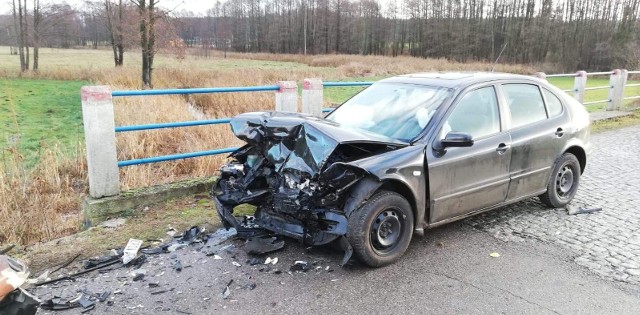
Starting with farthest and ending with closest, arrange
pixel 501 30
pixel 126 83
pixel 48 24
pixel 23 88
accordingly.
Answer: pixel 501 30 → pixel 48 24 → pixel 23 88 → pixel 126 83

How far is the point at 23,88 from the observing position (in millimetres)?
24516

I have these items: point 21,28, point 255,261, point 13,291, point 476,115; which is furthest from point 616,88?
point 21,28

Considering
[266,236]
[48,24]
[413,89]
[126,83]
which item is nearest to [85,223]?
[266,236]

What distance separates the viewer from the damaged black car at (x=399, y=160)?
4066 mm

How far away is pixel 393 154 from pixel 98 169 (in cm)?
340

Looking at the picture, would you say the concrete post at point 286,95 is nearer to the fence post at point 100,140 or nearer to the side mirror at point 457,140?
the fence post at point 100,140

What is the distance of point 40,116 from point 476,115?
637 inches

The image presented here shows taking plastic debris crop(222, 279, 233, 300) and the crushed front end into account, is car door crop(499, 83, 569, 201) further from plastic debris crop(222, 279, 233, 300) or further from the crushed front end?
plastic debris crop(222, 279, 233, 300)

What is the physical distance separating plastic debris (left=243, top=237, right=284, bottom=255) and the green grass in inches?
157

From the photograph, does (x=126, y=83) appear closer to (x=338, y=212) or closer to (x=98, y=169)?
(x=98, y=169)

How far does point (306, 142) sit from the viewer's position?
4.23 m

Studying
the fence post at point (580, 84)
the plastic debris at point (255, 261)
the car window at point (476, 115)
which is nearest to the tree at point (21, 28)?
the fence post at point (580, 84)

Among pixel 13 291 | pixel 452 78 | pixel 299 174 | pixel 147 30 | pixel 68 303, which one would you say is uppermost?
pixel 147 30

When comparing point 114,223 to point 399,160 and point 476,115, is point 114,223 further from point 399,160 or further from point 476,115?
point 476,115
